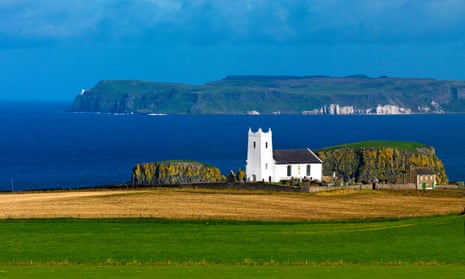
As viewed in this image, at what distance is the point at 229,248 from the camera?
45.5 metres

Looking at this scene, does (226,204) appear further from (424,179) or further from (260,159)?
(424,179)

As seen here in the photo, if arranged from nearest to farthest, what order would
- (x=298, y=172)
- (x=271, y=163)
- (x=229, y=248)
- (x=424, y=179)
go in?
(x=229, y=248) → (x=271, y=163) → (x=298, y=172) → (x=424, y=179)

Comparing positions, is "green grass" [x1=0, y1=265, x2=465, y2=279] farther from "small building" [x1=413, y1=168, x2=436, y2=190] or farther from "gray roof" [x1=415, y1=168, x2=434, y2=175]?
"gray roof" [x1=415, y1=168, x2=434, y2=175]

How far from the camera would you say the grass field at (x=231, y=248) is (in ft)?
120

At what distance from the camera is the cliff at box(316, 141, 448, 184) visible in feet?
393

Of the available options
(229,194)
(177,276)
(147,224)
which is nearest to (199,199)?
(229,194)

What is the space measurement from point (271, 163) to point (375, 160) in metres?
30.5

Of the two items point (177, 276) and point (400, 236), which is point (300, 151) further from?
point (177, 276)

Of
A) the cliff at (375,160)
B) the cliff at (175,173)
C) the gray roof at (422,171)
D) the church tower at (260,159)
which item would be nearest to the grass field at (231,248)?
the church tower at (260,159)

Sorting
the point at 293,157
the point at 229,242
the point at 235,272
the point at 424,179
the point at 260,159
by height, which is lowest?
the point at 235,272

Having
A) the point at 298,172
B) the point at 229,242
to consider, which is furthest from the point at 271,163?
the point at 229,242

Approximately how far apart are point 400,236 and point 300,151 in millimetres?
49107

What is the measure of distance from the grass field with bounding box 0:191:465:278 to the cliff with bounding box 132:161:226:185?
50784 mm

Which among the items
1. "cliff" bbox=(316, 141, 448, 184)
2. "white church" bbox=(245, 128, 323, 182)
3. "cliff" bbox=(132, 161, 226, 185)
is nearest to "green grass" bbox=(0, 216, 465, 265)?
"white church" bbox=(245, 128, 323, 182)
